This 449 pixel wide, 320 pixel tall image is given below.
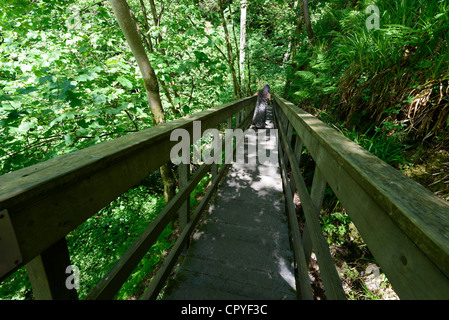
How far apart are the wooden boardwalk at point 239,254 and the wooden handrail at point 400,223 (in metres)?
1.34

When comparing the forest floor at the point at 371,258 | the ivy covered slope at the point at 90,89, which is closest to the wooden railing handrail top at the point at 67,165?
the ivy covered slope at the point at 90,89

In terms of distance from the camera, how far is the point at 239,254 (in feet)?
7.09

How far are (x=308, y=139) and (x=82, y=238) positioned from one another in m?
6.94

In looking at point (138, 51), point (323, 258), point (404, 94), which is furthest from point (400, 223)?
point (138, 51)

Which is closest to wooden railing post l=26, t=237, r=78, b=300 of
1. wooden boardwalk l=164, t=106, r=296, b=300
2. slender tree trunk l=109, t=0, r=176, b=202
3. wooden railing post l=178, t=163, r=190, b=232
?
wooden railing post l=178, t=163, r=190, b=232

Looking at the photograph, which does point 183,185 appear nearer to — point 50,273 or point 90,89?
point 50,273

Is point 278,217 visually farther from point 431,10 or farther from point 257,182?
point 431,10

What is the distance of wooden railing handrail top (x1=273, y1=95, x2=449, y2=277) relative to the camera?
45 centimetres

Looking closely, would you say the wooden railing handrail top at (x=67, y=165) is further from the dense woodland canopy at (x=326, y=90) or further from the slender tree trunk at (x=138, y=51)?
the slender tree trunk at (x=138, y=51)

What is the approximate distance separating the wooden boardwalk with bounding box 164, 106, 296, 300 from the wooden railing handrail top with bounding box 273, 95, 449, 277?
146cm

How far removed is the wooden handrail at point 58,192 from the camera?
0.51 metres
